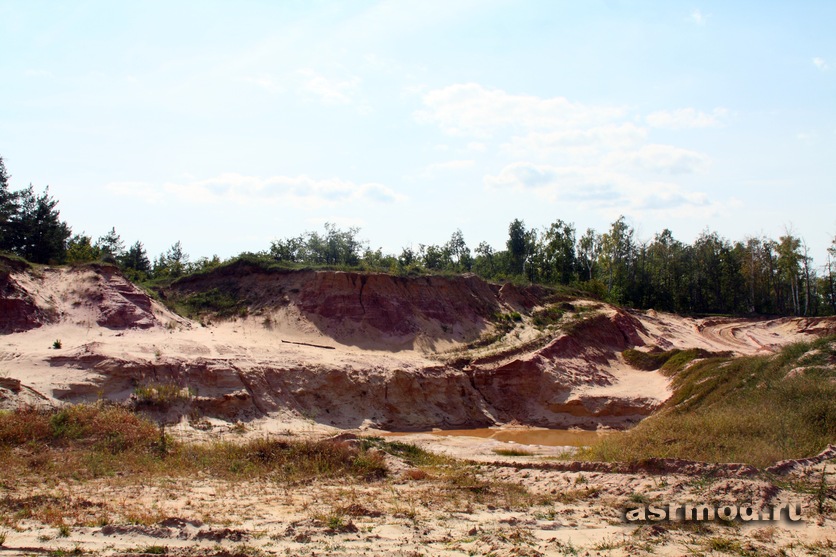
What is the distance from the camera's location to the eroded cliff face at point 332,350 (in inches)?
782

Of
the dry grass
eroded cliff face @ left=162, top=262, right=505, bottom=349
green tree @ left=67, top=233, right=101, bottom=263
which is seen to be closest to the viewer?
the dry grass

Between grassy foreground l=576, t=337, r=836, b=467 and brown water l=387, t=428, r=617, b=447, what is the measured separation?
316cm

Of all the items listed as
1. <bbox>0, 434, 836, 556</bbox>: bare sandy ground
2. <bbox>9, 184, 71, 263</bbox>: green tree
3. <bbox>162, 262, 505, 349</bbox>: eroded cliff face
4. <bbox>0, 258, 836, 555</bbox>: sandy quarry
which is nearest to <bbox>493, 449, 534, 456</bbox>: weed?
<bbox>0, 258, 836, 555</bbox>: sandy quarry

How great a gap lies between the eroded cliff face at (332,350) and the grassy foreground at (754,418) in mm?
4789

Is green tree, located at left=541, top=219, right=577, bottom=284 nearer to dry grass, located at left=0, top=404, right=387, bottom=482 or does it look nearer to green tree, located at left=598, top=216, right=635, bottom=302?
green tree, located at left=598, top=216, right=635, bottom=302

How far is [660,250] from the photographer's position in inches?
2645

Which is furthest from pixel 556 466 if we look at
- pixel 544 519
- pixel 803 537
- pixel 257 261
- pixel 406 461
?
pixel 257 261

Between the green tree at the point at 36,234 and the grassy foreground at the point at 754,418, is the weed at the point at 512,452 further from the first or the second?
the green tree at the point at 36,234

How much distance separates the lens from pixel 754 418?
47.5 ft

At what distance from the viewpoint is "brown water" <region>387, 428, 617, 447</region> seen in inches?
871

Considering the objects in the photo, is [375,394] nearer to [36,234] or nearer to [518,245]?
[36,234]

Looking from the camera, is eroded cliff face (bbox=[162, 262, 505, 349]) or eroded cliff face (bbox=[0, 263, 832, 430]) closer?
eroded cliff face (bbox=[0, 263, 832, 430])

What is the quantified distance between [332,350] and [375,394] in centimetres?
293

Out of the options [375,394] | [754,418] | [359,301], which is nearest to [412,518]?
[754,418]
